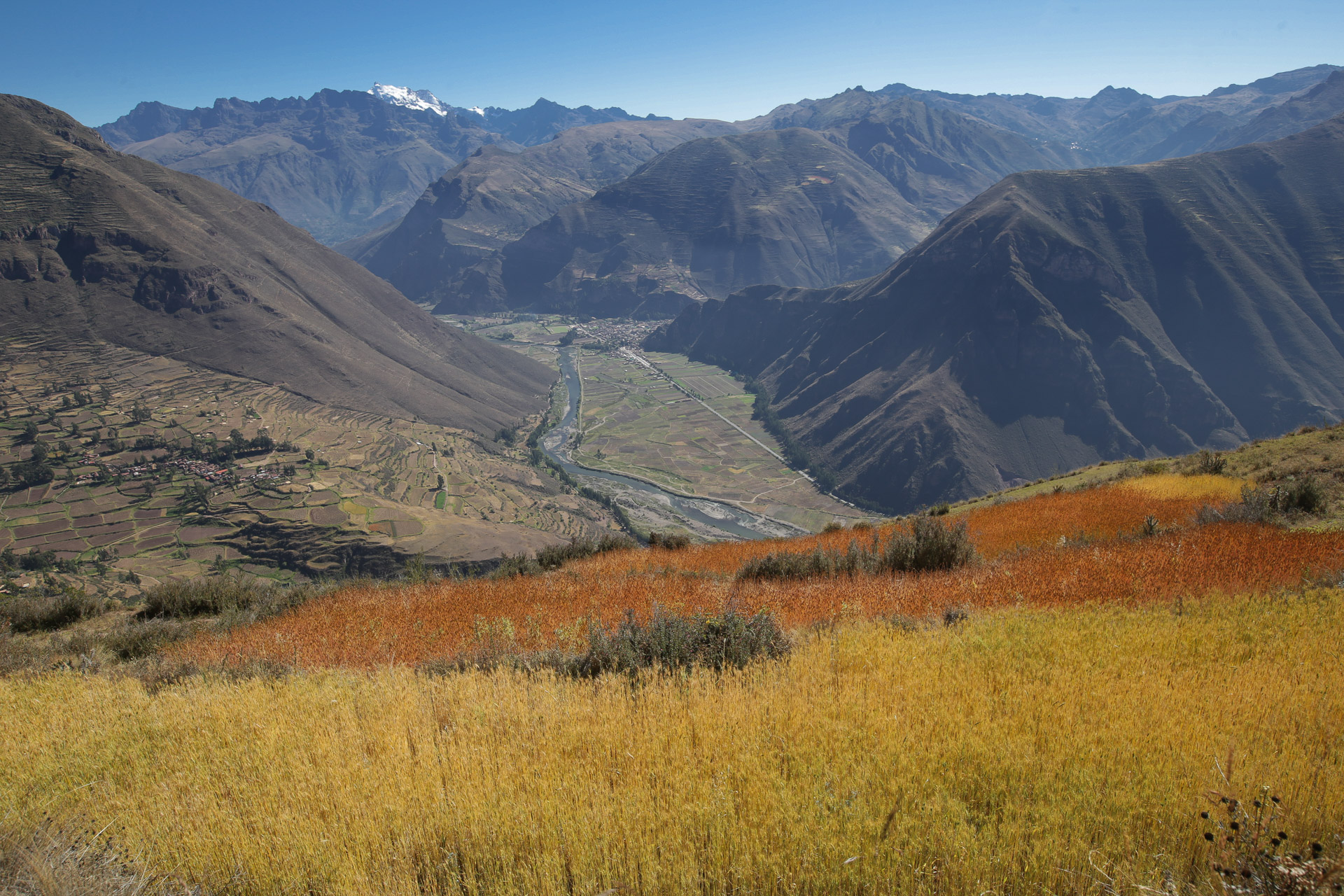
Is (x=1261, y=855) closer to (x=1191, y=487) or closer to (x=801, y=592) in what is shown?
(x=801, y=592)

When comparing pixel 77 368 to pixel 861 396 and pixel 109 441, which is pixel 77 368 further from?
pixel 861 396

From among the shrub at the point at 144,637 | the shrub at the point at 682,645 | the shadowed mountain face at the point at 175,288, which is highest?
the shadowed mountain face at the point at 175,288

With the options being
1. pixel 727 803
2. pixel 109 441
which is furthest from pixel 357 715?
pixel 109 441

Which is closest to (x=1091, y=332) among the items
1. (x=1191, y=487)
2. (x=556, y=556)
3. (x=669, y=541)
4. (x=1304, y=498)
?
(x=1191, y=487)

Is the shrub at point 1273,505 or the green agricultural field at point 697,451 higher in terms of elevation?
the shrub at point 1273,505

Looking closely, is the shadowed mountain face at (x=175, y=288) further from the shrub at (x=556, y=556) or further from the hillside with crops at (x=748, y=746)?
the hillside with crops at (x=748, y=746)

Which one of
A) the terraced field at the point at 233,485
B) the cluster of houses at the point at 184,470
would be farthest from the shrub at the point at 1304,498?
the cluster of houses at the point at 184,470
